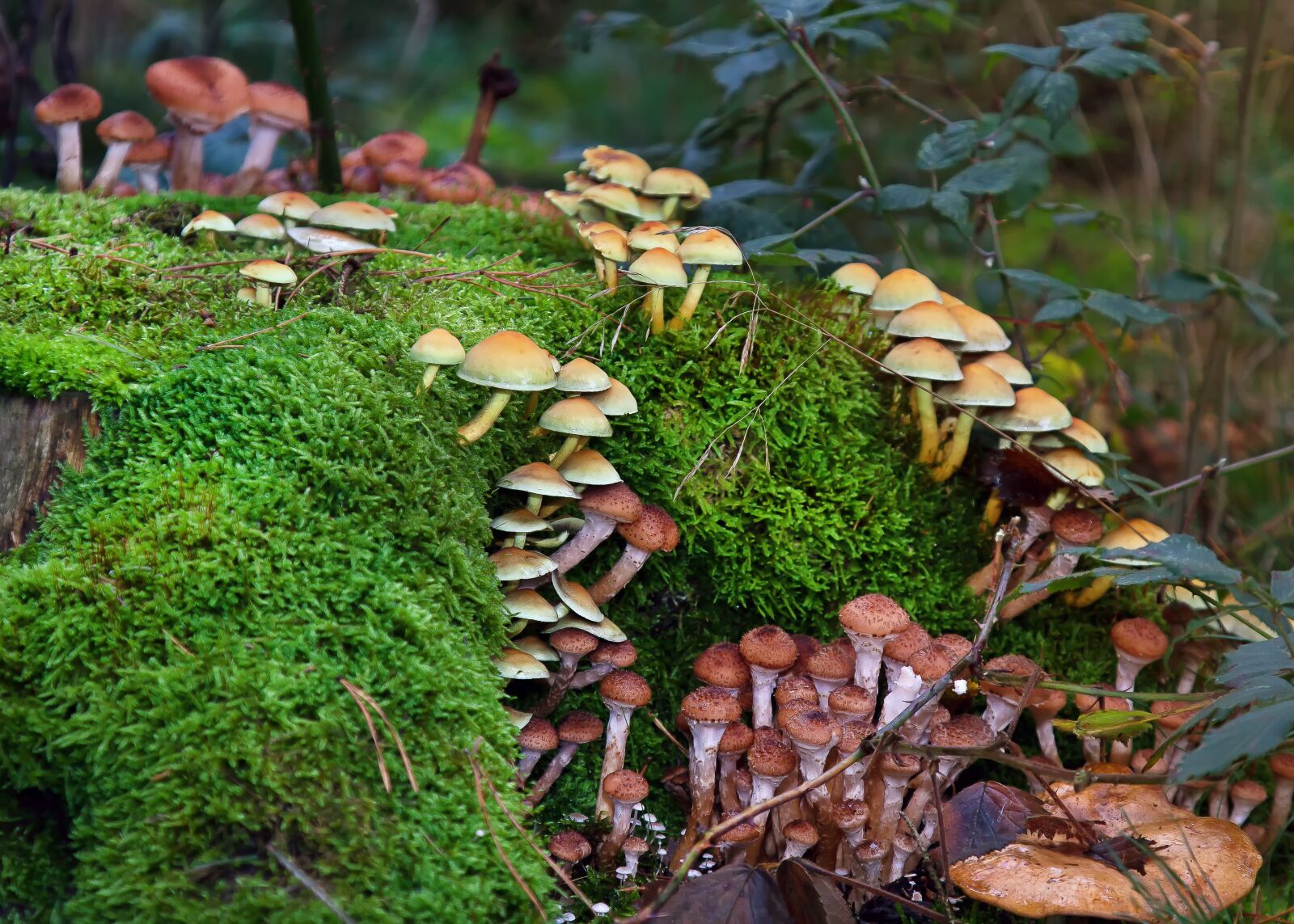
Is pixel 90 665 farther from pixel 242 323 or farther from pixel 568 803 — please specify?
pixel 568 803

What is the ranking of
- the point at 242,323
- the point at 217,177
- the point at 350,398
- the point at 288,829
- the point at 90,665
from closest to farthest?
1. the point at 288,829
2. the point at 90,665
3. the point at 350,398
4. the point at 242,323
5. the point at 217,177

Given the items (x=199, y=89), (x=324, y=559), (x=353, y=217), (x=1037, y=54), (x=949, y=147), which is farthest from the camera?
(x=199, y=89)

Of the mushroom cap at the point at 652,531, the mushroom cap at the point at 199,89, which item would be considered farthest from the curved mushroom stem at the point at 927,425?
the mushroom cap at the point at 199,89

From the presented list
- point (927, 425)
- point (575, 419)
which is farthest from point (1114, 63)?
point (575, 419)

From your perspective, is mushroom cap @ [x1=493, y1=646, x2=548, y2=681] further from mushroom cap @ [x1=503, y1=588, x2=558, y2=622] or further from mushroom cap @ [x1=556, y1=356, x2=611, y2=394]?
mushroom cap @ [x1=556, y1=356, x2=611, y2=394]

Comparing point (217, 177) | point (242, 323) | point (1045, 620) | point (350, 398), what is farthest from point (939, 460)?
point (217, 177)

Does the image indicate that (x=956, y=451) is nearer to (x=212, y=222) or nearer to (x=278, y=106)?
(x=212, y=222)
